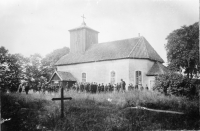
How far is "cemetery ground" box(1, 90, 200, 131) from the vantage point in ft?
26.5

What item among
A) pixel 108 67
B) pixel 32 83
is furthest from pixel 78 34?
pixel 32 83

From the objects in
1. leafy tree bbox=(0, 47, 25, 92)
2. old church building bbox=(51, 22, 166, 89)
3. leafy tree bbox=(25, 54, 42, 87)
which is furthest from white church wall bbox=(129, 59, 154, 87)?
leafy tree bbox=(25, 54, 42, 87)

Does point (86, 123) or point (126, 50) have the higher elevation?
point (126, 50)

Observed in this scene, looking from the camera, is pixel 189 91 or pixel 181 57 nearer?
pixel 189 91

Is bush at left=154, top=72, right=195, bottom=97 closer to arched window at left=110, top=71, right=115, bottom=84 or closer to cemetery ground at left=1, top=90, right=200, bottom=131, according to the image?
cemetery ground at left=1, top=90, right=200, bottom=131

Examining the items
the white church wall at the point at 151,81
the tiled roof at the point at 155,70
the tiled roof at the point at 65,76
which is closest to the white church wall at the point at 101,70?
the tiled roof at the point at 65,76

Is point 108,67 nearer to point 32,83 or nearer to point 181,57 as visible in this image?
point 181,57

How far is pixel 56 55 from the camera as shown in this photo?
42.7 m

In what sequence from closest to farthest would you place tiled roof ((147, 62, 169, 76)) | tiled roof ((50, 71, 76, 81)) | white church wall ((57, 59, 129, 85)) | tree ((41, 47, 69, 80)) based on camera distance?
1. tiled roof ((147, 62, 169, 76))
2. white church wall ((57, 59, 129, 85))
3. tiled roof ((50, 71, 76, 81))
4. tree ((41, 47, 69, 80))

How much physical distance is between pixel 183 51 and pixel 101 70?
10964mm

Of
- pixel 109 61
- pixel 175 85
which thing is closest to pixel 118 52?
pixel 109 61

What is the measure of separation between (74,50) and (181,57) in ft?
57.4

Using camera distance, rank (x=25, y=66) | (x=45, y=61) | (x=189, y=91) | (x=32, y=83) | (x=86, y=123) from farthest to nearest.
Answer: (x=45, y=61), (x=32, y=83), (x=25, y=66), (x=189, y=91), (x=86, y=123)

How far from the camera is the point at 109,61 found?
24312 mm
